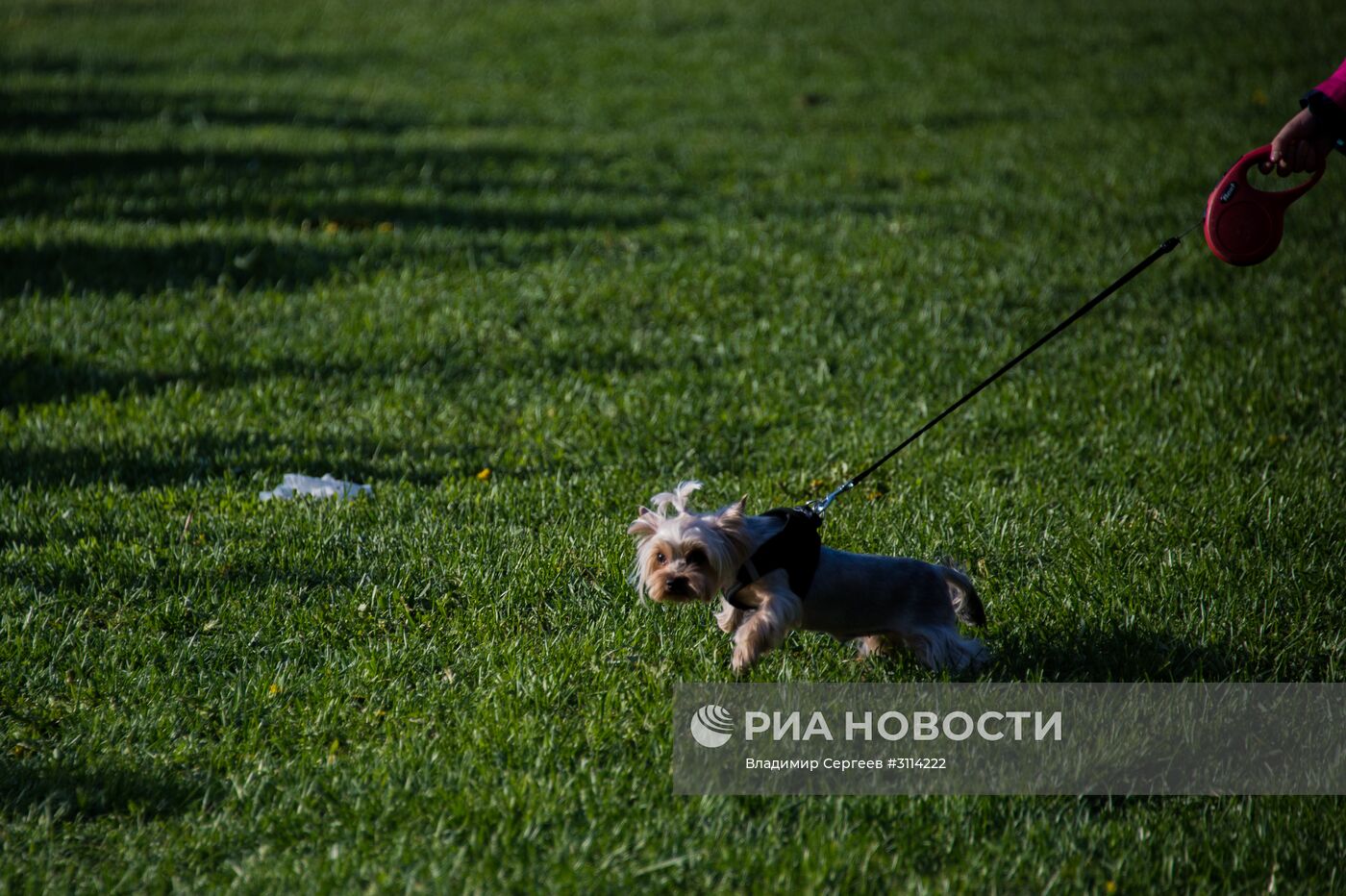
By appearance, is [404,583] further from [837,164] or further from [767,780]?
[837,164]

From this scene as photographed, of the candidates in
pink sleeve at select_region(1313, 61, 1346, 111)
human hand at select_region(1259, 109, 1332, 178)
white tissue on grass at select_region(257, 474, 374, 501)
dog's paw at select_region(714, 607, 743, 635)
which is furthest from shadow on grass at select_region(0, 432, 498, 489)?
pink sleeve at select_region(1313, 61, 1346, 111)

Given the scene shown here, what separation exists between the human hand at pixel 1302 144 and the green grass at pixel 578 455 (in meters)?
1.62

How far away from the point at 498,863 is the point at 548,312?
537cm

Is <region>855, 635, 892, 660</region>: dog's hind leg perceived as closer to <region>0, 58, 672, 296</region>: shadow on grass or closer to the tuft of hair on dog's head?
the tuft of hair on dog's head

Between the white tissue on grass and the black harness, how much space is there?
2479 mm

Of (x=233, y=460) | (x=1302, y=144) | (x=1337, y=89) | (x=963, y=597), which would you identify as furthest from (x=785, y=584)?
(x=233, y=460)

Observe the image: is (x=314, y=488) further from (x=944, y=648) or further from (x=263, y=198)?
(x=263, y=198)

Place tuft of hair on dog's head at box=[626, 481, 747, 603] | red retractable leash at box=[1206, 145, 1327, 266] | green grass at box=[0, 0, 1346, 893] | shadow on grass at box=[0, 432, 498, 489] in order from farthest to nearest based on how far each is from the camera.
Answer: shadow on grass at box=[0, 432, 498, 489]
red retractable leash at box=[1206, 145, 1327, 266]
tuft of hair on dog's head at box=[626, 481, 747, 603]
green grass at box=[0, 0, 1346, 893]

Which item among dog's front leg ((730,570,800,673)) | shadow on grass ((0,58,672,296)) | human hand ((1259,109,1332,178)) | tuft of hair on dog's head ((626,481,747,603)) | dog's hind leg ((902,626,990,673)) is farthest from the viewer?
shadow on grass ((0,58,672,296))

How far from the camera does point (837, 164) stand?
12.3 metres

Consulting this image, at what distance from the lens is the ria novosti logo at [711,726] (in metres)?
3.61

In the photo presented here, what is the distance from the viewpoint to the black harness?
144 inches

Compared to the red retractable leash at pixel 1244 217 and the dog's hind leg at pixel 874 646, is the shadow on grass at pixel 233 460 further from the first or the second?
the red retractable leash at pixel 1244 217

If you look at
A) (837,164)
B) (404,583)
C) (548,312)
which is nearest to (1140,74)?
(837,164)
